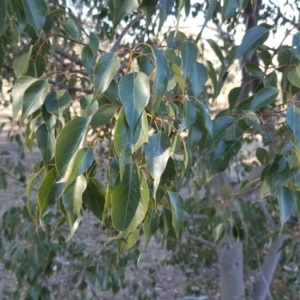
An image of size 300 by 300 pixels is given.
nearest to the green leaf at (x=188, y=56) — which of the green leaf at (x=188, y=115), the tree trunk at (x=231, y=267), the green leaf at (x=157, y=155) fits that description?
the green leaf at (x=188, y=115)

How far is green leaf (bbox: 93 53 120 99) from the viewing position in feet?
2.51

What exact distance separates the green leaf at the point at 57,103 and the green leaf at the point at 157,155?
0.58 ft

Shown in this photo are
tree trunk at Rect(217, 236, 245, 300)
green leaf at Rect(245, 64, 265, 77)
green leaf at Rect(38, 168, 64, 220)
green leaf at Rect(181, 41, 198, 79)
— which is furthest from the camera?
tree trunk at Rect(217, 236, 245, 300)

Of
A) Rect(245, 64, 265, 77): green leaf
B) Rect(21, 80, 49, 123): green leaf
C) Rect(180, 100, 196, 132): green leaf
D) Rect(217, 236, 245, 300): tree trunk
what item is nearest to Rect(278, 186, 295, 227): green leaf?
Rect(180, 100, 196, 132): green leaf

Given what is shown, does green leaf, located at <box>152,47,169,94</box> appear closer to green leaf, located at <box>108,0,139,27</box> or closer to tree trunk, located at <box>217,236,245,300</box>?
green leaf, located at <box>108,0,139,27</box>

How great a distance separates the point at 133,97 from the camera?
0.73m

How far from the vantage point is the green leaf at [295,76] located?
1.01 metres

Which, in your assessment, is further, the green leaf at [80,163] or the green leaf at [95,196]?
the green leaf at [95,196]

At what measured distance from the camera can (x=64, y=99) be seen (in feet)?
2.95

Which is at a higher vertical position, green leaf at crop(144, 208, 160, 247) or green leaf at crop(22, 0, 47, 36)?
green leaf at crop(22, 0, 47, 36)

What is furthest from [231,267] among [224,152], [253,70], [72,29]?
[72,29]

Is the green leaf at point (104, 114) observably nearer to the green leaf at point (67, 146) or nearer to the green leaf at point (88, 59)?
the green leaf at point (67, 146)

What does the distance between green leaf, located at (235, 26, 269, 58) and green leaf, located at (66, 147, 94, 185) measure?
456 mm

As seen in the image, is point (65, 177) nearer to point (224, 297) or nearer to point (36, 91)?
point (36, 91)
